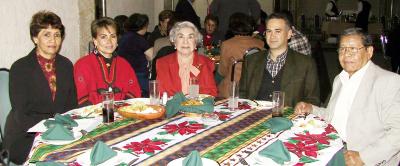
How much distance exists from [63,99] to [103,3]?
10.3 ft

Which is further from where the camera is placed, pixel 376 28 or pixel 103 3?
pixel 376 28

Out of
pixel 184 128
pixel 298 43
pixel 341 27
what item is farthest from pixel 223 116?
pixel 341 27

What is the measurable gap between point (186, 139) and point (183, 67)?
1.48m

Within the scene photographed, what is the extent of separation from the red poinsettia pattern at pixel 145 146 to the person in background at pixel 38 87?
1.13 m

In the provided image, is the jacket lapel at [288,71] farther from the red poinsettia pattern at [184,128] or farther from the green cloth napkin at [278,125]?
the red poinsettia pattern at [184,128]

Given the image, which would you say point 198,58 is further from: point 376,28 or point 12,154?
point 376,28

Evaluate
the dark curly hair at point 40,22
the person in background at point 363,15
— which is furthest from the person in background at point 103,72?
the person in background at point 363,15

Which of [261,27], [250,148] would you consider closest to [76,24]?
[250,148]

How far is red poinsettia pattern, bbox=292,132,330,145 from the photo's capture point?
2.06 meters

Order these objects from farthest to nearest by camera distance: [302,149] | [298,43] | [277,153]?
[298,43]
[302,149]
[277,153]

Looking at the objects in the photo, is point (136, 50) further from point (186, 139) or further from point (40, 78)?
point (186, 139)

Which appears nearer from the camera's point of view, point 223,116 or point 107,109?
point 107,109

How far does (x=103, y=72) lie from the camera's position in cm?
331

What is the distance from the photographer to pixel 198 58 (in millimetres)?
3572
